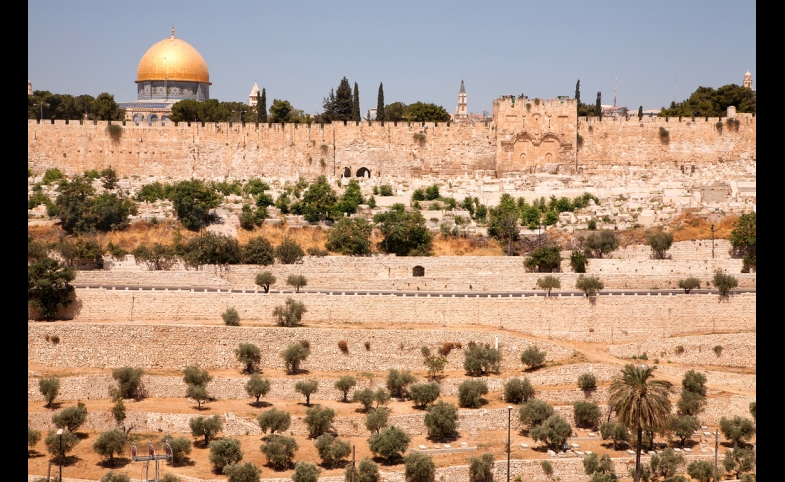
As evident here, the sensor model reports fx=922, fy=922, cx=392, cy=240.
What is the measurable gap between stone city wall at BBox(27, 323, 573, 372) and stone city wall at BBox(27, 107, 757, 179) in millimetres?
16148

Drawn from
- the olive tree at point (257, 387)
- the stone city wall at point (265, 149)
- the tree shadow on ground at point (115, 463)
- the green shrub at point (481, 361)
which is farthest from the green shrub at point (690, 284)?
the tree shadow on ground at point (115, 463)

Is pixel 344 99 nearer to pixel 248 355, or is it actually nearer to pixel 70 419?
pixel 248 355

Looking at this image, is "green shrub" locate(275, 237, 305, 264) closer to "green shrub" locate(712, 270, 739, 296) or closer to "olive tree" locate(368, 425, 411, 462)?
"olive tree" locate(368, 425, 411, 462)

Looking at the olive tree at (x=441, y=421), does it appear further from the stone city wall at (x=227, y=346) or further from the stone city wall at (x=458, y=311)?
the stone city wall at (x=458, y=311)

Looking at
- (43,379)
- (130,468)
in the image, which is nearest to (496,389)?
(130,468)

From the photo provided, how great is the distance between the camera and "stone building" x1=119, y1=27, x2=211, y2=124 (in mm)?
46656

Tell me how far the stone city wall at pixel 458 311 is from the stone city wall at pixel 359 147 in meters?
14.4

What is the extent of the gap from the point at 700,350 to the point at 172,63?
3269cm

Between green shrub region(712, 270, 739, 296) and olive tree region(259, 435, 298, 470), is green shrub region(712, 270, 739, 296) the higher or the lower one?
the higher one

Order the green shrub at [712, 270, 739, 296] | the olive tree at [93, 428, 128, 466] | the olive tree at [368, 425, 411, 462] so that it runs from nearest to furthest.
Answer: the olive tree at [93, 428, 128, 466], the olive tree at [368, 425, 411, 462], the green shrub at [712, 270, 739, 296]

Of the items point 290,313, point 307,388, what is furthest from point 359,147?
point 307,388

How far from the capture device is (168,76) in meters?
46.7

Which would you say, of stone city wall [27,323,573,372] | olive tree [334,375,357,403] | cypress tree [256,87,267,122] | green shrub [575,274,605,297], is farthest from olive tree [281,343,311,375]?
cypress tree [256,87,267,122]
